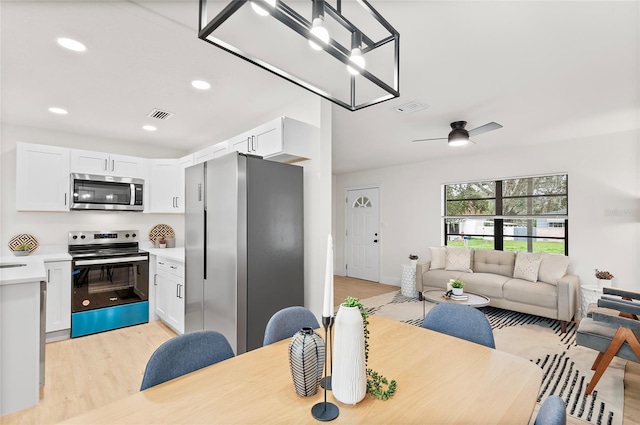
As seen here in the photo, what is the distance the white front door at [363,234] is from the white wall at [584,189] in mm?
959

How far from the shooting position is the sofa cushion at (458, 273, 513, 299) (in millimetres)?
4301

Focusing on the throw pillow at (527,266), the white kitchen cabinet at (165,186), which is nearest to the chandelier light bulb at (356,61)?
the white kitchen cabinet at (165,186)

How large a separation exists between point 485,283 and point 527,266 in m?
0.63

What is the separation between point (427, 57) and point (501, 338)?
317cm

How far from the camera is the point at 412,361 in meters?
1.29

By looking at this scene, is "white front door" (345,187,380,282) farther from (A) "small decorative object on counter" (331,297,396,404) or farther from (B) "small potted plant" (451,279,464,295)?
(A) "small decorative object on counter" (331,297,396,404)

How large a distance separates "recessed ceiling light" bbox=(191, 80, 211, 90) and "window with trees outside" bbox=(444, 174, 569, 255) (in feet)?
15.2

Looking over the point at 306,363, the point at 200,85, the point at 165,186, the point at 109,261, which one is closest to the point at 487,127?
the point at 200,85

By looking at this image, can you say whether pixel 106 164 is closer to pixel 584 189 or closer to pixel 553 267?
pixel 553 267

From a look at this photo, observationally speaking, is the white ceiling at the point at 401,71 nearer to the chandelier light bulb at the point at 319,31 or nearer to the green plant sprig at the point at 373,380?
the chandelier light bulb at the point at 319,31

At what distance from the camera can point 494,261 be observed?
4852 mm

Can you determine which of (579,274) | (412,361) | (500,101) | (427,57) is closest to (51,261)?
(412,361)

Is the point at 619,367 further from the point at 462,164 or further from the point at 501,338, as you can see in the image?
the point at 462,164

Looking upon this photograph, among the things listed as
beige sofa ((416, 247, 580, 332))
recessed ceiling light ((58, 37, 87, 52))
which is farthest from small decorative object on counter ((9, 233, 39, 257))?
beige sofa ((416, 247, 580, 332))
